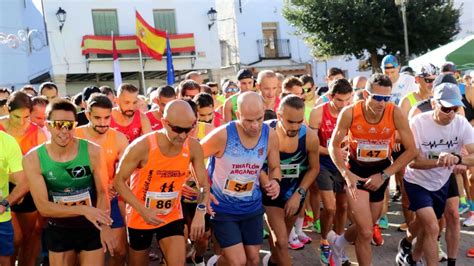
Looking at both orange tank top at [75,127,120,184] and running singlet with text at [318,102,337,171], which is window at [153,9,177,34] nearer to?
running singlet with text at [318,102,337,171]

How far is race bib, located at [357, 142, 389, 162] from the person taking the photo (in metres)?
5.00

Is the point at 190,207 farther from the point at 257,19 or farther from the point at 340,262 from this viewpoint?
the point at 257,19

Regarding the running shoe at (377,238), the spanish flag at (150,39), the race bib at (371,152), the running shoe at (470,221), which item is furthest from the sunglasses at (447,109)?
the spanish flag at (150,39)

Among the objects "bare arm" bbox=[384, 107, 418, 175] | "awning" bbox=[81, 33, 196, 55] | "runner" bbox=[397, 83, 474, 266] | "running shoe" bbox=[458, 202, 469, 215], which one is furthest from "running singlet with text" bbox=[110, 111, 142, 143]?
"awning" bbox=[81, 33, 196, 55]

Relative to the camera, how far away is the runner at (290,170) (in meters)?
4.78

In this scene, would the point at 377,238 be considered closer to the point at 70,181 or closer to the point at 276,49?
the point at 70,181

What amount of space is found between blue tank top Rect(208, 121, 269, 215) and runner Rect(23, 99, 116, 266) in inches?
37.7

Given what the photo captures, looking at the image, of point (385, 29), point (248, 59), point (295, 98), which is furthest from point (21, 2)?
point (295, 98)

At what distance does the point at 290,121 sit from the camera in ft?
15.7

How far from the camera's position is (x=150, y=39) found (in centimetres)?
2220

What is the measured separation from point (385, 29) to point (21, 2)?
57.7ft

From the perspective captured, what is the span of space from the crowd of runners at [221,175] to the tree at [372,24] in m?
19.0

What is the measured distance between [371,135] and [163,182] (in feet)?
6.76

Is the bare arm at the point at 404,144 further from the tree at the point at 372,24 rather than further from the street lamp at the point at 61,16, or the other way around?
the tree at the point at 372,24
